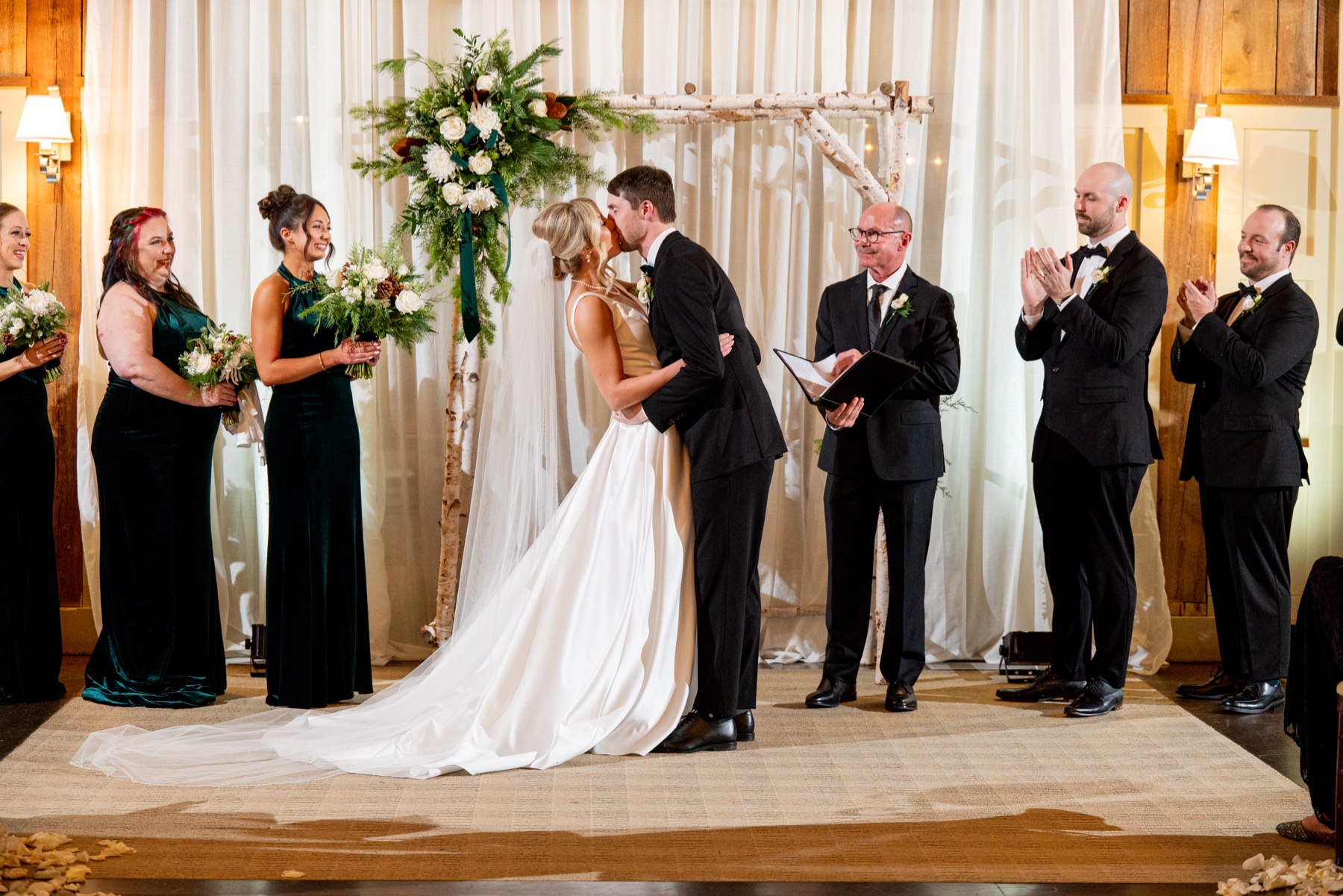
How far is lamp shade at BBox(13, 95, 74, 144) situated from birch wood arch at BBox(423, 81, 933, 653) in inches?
72.9

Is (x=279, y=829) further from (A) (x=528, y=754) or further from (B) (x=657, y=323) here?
(B) (x=657, y=323)

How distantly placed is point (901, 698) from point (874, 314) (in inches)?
54.7

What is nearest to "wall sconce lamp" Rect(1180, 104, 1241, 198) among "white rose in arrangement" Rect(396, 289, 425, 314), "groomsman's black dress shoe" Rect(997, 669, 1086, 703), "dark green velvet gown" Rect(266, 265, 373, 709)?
"groomsman's black dress shoe" Rect(997, 669, 1086, 703)

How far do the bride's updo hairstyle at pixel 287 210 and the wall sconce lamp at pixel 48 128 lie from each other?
1399 mm

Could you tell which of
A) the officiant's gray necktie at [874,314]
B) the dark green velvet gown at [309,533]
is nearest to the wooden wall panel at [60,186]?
the dark green velvet gown at [309,533]

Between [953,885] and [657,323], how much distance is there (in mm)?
1851

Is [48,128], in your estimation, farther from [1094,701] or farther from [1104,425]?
[1094,701]

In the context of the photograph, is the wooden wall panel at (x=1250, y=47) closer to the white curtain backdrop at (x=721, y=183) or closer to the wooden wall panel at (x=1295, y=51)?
the wooden wall panel at (x=1295, y=51)

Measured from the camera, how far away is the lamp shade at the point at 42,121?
530 cm

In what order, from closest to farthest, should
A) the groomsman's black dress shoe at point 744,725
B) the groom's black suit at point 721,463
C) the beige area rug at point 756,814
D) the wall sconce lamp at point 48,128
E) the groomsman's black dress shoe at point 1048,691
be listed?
the beige area rug at point 756,814 < the groom's black suit at point 721,463 < the groomsman's black dress shoe at point 744,725 < the groomsman's black dress shoe at point 1048,691 < the wall sconce lamp at point 48,128

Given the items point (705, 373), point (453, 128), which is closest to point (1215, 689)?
point (705, 373)

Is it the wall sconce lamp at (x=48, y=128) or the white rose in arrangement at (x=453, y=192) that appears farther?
the wall sconce lamp at (x=48, y=128)

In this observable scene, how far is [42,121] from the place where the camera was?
530 cm

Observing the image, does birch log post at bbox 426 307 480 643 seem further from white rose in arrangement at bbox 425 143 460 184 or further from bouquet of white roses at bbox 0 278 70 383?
bouquet of white roses at bbox 0 278 70 383
